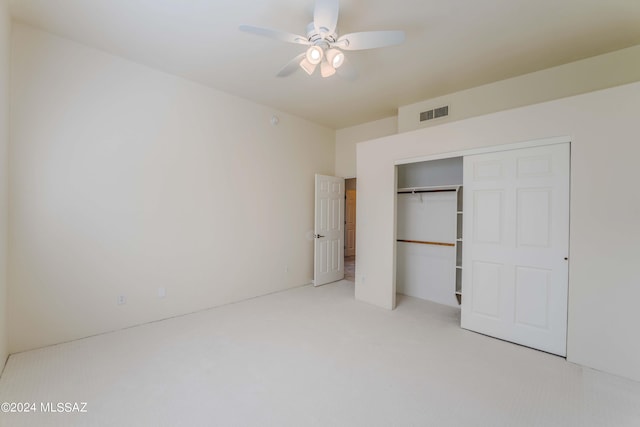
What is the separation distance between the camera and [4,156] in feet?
7.60

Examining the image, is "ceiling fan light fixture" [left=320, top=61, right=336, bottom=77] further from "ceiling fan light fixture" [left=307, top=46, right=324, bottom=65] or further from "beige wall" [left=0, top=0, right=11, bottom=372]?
"beige wall" [left=0, top=0, right=11, bottom=372]

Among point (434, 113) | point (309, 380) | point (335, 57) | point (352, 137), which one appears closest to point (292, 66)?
point (335, 57)

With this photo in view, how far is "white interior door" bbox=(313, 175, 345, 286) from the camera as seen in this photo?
502cm

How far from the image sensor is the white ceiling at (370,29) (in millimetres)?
2273

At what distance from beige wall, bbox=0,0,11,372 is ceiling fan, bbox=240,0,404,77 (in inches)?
77.7

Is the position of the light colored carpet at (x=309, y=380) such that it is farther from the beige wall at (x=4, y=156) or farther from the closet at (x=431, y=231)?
the closet at (x=431, y=231)

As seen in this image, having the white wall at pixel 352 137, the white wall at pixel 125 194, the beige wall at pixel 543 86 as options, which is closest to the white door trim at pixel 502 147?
the beige wall at pixel 543 86

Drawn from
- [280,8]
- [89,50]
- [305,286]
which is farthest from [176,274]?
[280,8]

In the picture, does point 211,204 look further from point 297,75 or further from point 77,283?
point 297,75

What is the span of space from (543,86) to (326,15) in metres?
2.91

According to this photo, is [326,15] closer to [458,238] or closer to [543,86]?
[543,86]

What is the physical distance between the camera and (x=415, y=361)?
2496 millimetres

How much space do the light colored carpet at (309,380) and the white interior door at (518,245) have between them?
0.24m

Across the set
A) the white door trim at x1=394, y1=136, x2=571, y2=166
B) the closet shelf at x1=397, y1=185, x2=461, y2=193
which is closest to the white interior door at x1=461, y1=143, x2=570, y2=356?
the white door trim at x1=394, y1=136, x2=571, y2=166
